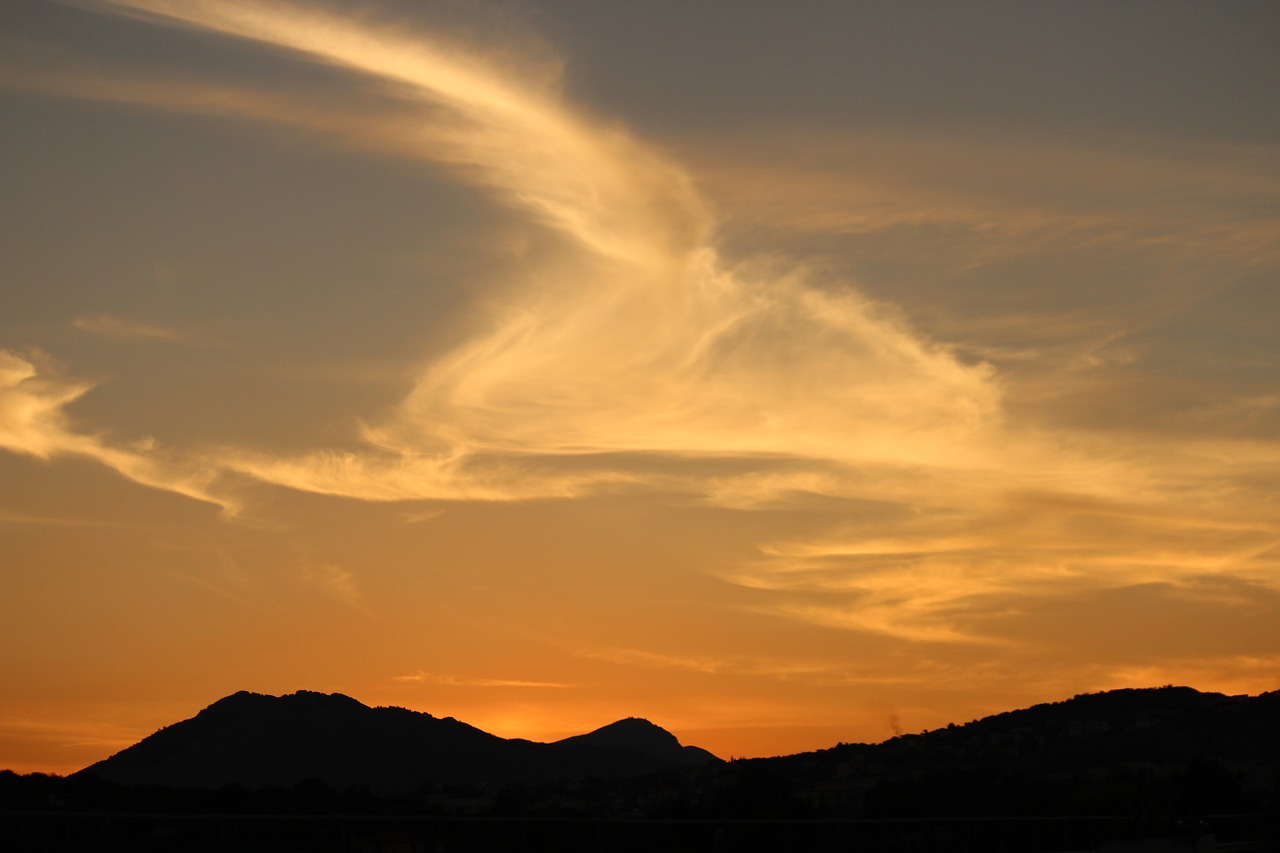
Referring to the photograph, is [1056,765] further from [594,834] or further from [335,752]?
[594,834]

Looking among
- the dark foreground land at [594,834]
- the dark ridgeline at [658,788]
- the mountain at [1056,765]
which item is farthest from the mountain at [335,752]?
the dark foreground land at [594,834]

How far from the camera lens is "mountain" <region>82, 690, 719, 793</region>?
139500 millimetres

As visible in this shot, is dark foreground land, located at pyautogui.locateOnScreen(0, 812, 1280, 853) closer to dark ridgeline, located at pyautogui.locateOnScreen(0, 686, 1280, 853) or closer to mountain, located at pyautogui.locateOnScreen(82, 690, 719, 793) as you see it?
dark ridgeline, located at pyautogui.locateOnScreen(0, 686, 1280, 853)

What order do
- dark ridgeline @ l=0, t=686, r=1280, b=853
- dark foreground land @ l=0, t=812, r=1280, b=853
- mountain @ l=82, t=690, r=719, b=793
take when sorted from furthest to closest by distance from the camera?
1. mountain @ l=82, t=690, r=719, b=793
2. dark ridgeline @ l=0, t=686, r=1280, b=853
3. dark foreground land @ l=0, t=812, r=1280, b=853

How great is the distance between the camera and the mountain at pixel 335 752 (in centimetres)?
13950

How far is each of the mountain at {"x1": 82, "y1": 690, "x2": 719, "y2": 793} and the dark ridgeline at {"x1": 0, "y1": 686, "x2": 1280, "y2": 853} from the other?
0.27 m

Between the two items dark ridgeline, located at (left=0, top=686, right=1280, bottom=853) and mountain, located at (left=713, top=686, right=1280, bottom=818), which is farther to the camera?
mountain, located at (left=713, top=686, right=1280, bottom=818)

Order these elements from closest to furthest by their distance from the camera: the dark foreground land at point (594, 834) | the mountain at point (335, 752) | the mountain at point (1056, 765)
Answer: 1. the dark foreground land at point (594, 834)
2. the mountain at point (1056, 765)
3. the mountain at point (335, 752)

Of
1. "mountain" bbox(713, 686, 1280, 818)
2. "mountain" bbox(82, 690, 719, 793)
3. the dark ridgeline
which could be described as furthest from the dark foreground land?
"mountain" bbox(82, 690, 719, 793)

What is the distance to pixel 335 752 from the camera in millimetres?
142625

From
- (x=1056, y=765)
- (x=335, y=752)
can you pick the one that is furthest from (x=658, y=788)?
(x=335, y=752)

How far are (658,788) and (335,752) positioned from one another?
61.3m

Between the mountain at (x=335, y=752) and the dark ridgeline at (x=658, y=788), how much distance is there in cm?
27

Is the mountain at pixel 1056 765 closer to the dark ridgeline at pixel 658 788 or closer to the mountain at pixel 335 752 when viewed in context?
the dark ridgeline at pixel 658 788
